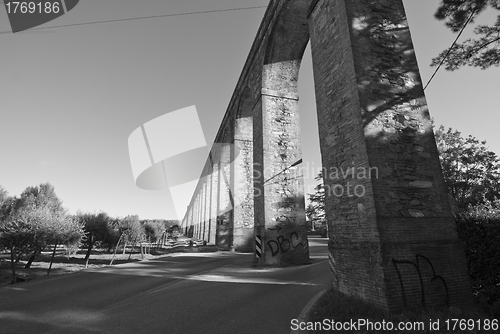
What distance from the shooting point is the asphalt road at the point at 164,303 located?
457 cm

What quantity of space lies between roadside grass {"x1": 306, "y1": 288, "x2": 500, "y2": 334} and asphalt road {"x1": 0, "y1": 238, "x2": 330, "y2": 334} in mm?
643

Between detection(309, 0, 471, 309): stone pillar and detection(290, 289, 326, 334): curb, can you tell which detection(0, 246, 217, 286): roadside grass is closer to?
detection(290, 289, 326, 334): curb

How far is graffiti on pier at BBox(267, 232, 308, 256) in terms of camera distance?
1072 centimetres

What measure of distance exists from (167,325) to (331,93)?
6.19 metres

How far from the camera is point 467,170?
23.6m

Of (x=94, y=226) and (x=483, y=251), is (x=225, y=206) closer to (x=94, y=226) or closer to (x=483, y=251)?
(x=94, y=226)

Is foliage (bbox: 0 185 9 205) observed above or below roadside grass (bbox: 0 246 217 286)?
above

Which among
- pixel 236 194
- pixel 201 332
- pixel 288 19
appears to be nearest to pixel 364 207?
pixel 201 332

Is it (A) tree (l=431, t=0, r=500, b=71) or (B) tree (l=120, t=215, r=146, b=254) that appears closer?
(A) tree (l=431, t=0, r=500, b=71)

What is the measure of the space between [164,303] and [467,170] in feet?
95.7

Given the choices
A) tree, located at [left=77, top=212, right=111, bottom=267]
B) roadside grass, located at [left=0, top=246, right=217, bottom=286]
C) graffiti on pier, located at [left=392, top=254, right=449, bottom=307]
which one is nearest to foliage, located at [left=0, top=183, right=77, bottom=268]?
roadside grass, located at [left=0, top=246, right=217, bottom=286]

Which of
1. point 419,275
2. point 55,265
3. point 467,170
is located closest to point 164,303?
point 419,275

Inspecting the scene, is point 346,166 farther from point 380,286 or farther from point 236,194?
point 236,194

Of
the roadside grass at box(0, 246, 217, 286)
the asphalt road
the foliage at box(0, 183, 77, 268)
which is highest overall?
the foliage at box(0, 183, 77, 268)
